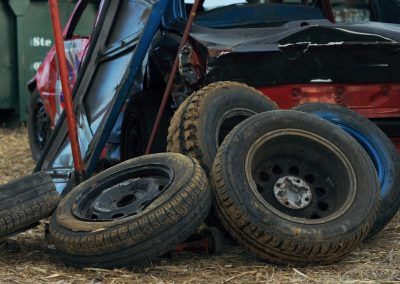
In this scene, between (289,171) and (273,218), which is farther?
(289,171)

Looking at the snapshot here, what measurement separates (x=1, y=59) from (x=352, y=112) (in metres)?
7.45

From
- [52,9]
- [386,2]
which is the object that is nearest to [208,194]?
[52,9]

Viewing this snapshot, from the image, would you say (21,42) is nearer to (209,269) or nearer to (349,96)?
(349,96)

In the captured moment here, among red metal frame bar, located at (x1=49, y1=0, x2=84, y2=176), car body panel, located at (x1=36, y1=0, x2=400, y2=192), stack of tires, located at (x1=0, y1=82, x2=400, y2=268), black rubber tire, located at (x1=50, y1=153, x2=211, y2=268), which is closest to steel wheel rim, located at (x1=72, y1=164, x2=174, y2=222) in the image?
stack of tires, located at (x1=0, y1=82, x2=400, y2=268)

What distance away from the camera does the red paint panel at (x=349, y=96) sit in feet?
18.1

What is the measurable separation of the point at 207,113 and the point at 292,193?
75 centimetres

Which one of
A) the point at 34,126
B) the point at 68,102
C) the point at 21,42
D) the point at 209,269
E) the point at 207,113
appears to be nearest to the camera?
the point at 209,269

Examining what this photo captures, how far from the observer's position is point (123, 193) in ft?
14.8

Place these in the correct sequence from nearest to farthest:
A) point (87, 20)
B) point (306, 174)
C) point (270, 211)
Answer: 1. point (270, 211)
2. point (306, 174)
3. point (87, 20)

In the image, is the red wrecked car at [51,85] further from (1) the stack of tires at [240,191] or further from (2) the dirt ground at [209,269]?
(2) the dirt ground at [209,269]

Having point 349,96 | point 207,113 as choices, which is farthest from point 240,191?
point 349,96

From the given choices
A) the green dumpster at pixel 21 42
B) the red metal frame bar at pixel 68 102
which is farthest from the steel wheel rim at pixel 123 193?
the green dumpster at pixel 21 42

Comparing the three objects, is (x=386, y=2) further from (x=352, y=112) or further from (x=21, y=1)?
(x=21, y=1)

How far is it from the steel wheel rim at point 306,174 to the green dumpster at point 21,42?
753 centimetres
